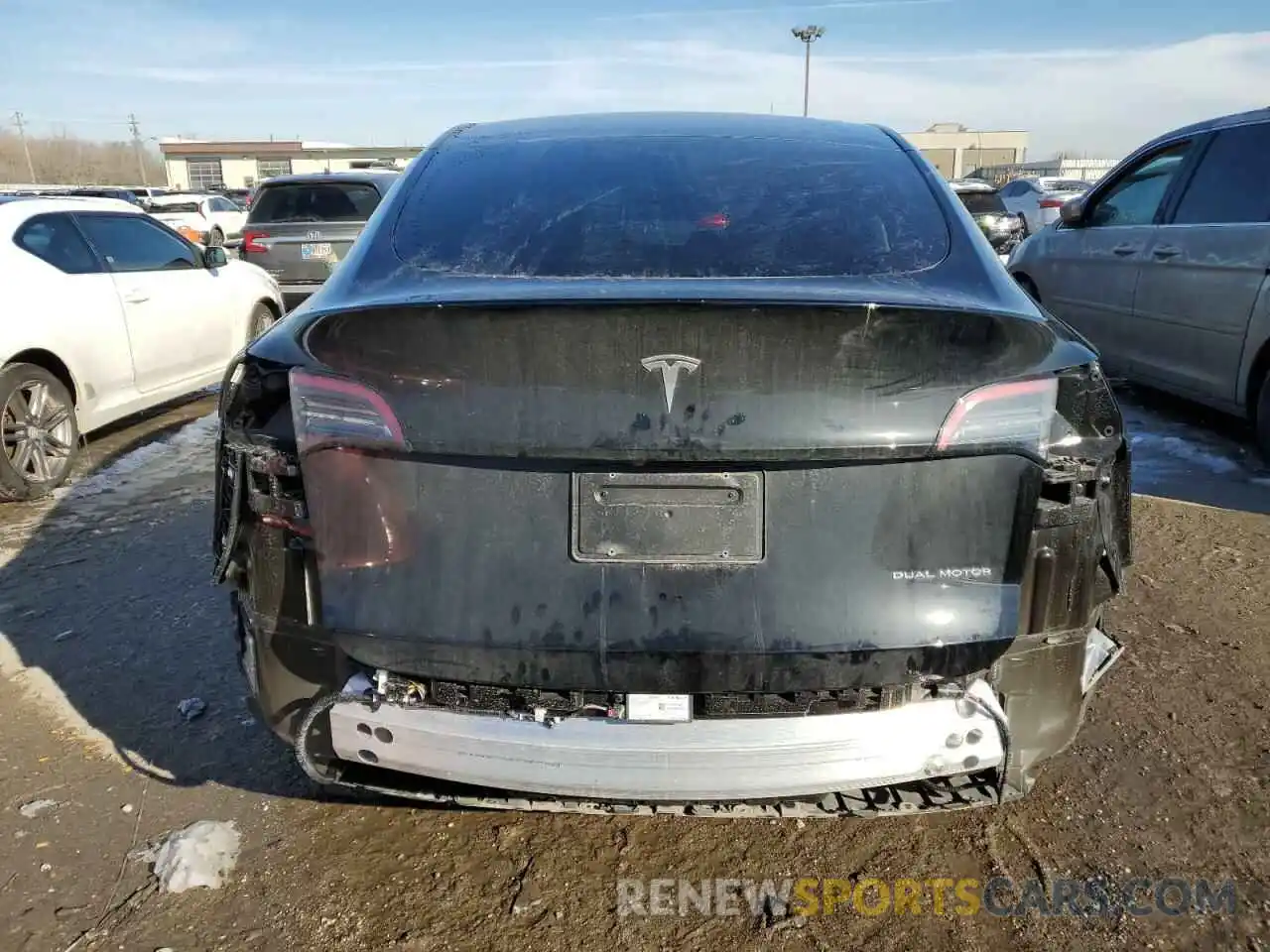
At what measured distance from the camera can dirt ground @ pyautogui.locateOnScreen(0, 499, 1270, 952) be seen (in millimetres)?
2178

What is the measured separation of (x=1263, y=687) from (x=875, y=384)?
7.52 ft

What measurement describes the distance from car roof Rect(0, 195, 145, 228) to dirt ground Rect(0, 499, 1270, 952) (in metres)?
3.89

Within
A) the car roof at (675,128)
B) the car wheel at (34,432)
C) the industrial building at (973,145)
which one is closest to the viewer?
the car roof at (675,128)

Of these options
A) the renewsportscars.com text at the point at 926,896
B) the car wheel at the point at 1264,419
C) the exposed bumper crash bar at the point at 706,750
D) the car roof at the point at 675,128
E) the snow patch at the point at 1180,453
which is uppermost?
the car roof at the point at 675,128

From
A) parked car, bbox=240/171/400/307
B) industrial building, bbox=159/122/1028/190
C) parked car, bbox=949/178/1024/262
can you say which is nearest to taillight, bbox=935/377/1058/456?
parked car, bbox=240/171/400/307

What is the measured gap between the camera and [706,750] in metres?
1.89

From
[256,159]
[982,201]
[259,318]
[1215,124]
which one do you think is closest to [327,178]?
[259,318]

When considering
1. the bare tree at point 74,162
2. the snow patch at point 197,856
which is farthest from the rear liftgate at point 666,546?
the bare tree at point 74,162

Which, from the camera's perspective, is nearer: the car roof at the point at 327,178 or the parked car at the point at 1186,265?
the parked car at the point at 1186,265

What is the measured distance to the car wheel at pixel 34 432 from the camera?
518 centimetres

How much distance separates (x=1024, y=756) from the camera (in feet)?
6.80

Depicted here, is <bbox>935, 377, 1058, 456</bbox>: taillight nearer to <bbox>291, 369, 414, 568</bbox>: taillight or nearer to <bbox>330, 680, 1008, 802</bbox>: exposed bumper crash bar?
<bbox>330, 680, 1008, 802</bbox>: exposed bumper crash bar

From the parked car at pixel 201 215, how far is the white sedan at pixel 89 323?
479 inches

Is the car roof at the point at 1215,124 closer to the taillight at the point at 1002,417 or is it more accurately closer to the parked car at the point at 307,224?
the taillight at the point at 1002,417
